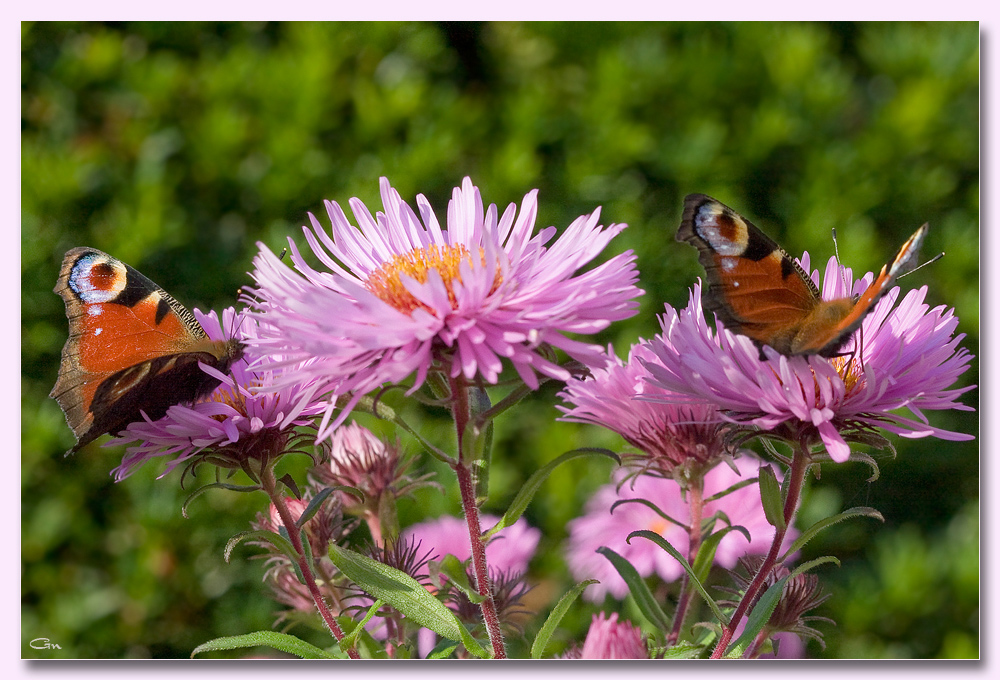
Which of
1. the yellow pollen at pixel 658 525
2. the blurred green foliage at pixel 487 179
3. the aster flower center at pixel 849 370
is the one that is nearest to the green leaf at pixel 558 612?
the aster flower center at pixel 849 370

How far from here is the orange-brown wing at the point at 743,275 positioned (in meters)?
0.63

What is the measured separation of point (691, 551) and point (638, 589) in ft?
0.19

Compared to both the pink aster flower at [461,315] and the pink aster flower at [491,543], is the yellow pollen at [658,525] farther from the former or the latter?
the pink aster flower at [461,315]

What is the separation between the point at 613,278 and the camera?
0.56 meters

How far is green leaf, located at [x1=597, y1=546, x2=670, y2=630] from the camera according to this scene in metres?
0.72

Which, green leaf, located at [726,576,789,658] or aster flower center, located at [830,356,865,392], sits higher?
aster flower center, located at [830,356,865,392]

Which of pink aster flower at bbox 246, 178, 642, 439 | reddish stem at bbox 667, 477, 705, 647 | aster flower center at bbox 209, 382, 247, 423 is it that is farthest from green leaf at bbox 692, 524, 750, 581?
aster flower center at bbox 209, 382, 247, 423

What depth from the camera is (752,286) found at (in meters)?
0.64

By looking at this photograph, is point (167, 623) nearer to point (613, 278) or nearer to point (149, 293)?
point (149, 293)

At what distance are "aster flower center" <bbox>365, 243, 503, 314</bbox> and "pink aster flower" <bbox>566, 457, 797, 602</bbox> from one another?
25 centimetres

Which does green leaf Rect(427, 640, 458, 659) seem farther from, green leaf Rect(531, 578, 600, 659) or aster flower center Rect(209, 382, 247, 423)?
aster flower center Rect(209, 382, 247, 423)

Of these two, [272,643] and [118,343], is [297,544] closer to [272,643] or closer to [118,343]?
[272,643]

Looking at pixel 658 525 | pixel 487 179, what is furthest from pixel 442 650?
pixel 487 179

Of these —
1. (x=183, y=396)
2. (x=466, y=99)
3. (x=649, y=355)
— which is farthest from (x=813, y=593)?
(x=466, y=99)
